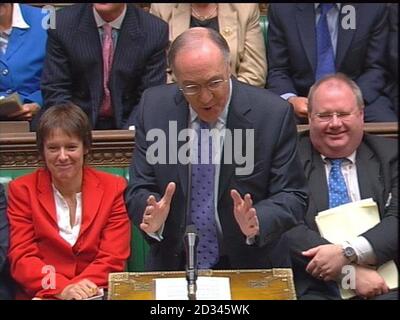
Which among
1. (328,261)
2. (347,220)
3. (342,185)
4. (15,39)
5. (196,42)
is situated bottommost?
(328,261)

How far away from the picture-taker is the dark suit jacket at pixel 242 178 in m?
1.89

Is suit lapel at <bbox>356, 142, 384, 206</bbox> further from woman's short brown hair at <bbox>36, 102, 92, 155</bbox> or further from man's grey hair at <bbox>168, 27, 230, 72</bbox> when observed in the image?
woman's short brown hair at <bbox>36, 102, 92, 155</bbox>

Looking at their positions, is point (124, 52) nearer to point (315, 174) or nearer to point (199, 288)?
point (315, 174)

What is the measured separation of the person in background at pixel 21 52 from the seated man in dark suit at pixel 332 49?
721 millimetres

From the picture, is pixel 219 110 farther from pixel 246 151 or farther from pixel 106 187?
pixel 106 187

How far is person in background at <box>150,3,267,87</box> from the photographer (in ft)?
8.57

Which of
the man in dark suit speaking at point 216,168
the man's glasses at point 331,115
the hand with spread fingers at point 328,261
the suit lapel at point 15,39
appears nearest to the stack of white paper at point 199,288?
the man in dark suit speaking at point 216,168

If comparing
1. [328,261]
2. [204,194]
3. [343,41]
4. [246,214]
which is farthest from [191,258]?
[343,41]

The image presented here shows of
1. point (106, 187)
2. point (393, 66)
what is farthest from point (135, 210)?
point (393, 66)

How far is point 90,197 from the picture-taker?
6.73 ft

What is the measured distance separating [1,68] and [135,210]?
0.92 meters

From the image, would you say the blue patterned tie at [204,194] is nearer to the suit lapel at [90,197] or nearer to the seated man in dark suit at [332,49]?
the suit lapel at [90,197]

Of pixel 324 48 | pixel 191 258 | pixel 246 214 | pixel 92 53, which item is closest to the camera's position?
pixel 191 258

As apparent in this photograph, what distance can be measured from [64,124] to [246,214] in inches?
22.3
